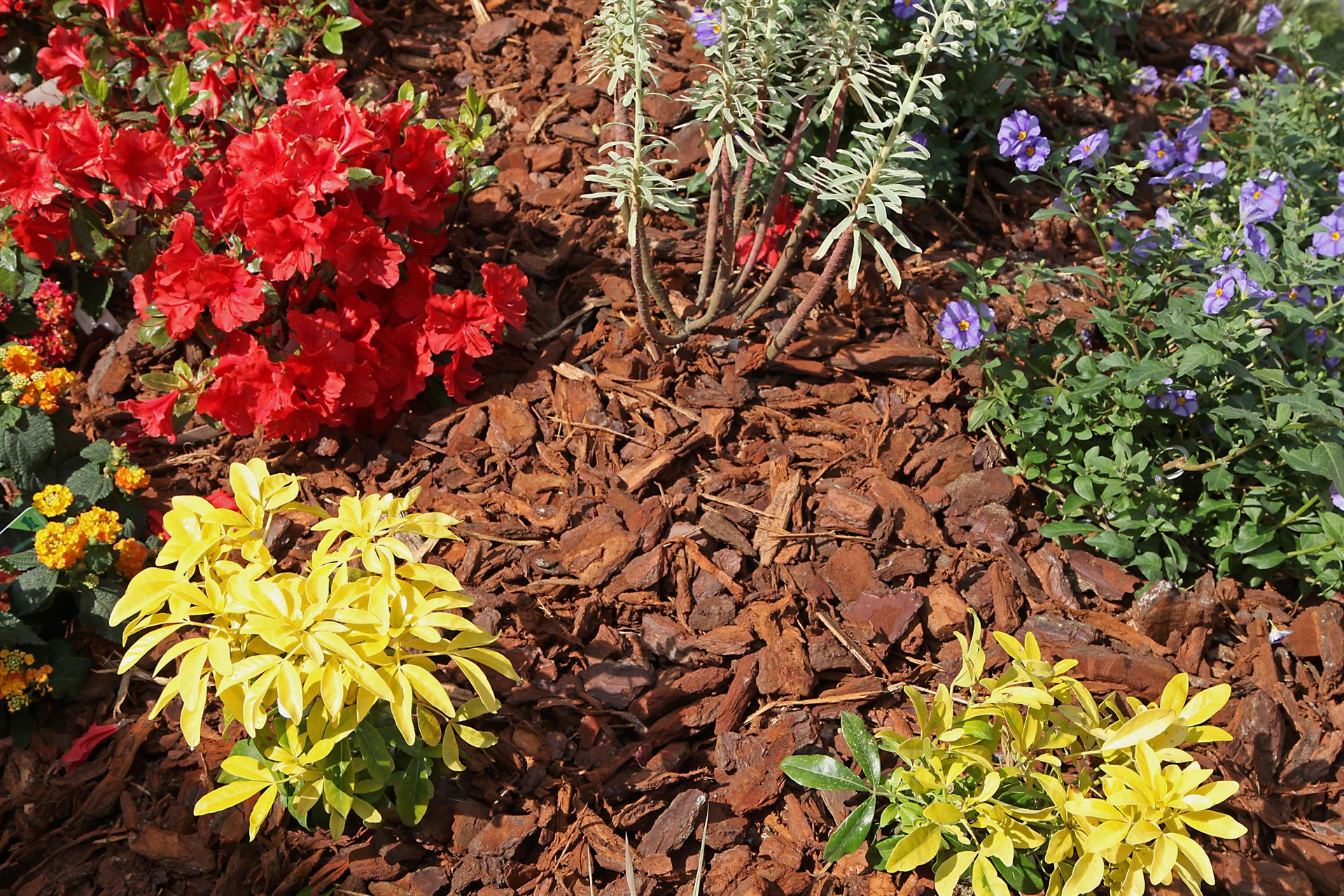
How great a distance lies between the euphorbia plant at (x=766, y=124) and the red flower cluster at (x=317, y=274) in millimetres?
472

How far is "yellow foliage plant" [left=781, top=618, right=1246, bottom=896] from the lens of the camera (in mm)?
1511

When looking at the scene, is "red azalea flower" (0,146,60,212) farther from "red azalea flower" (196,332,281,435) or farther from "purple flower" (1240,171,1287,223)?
"purple flower" (1240,171,1287,223)

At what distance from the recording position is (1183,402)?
2.39 metres

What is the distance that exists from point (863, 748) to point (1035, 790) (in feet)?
0.98

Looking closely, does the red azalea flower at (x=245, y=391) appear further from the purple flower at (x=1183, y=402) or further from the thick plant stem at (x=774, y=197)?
the purple flower at (x=1183, y=402)

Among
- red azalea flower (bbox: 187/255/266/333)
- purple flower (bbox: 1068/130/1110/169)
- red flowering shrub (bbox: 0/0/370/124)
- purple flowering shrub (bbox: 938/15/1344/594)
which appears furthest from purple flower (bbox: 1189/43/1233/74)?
red azalea flower (bbox: 187/255/266/333)

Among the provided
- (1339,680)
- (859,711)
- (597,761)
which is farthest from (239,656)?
(1339,680)

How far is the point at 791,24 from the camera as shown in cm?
266

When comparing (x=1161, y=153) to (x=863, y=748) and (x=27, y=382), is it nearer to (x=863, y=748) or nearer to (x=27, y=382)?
(x=863, y=748)

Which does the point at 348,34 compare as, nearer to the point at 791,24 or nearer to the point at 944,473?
the point at 791,24

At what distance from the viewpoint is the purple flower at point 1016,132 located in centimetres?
276

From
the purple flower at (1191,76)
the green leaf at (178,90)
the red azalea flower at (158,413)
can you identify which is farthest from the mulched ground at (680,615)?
the purple flower at (1191,76)

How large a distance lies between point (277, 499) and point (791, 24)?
1822 millimetres

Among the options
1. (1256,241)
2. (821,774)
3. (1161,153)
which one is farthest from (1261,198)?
(821,774)
